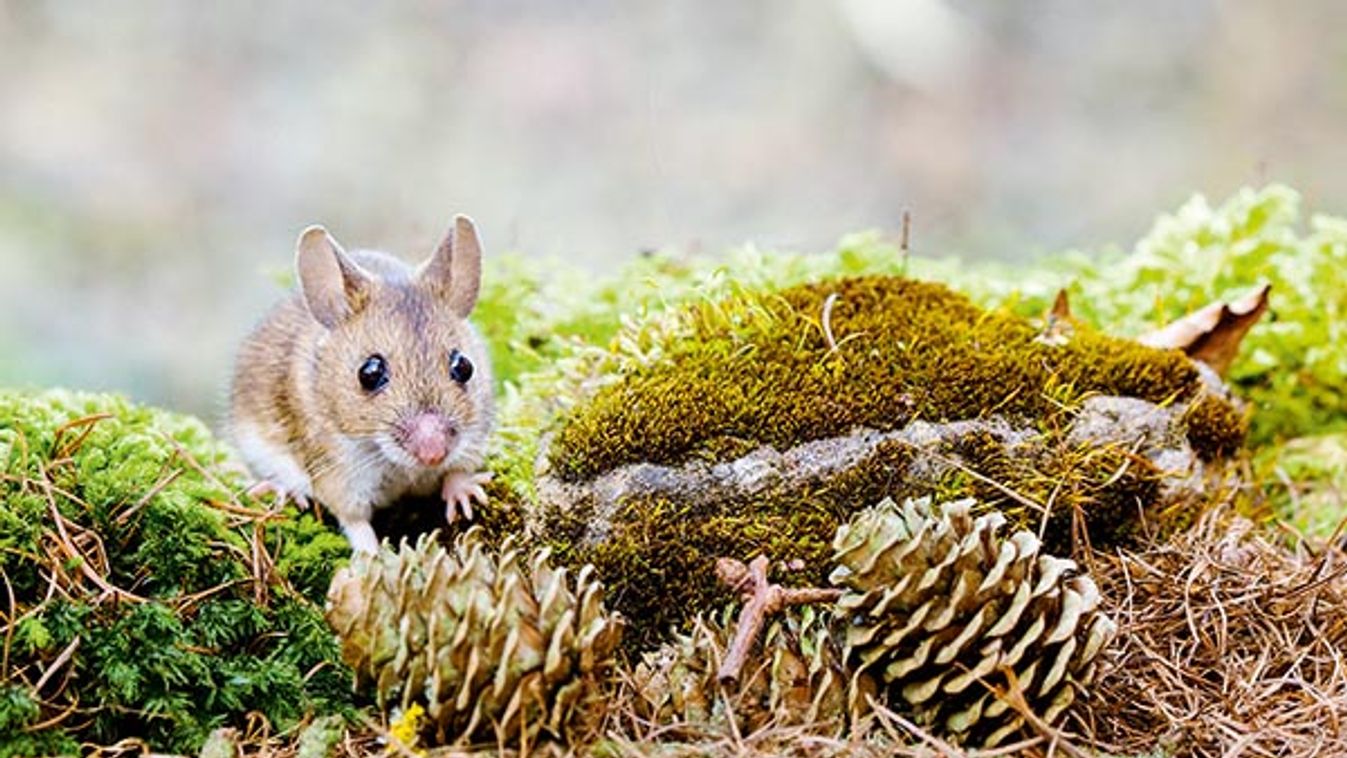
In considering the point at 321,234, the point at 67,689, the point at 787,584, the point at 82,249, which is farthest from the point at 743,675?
the point at 82,249

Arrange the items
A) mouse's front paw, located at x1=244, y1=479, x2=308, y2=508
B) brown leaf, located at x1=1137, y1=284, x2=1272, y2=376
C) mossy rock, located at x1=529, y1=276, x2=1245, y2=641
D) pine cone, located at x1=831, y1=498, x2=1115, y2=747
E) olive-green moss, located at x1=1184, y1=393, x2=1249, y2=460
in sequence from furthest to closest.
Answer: brown leaf, located at x1=1137, y1=284, x2=1272, y2=376
olive-green moss, located at x1=1184, y1=393, x2=1249, y2=460
mouse's front paw, located at x1=244, y1=479, x2=308, y2=508
mossy rock, located at x1=529, y1=276, x2=1245, y2=641
pine cone, located at x1=831, y1=498, x2=1115, y2=747

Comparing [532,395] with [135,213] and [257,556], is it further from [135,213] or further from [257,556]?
[135,213]

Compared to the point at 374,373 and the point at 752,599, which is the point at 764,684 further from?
the point at 374,373

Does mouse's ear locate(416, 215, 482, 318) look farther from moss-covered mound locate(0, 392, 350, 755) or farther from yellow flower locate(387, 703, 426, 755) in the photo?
yellow flower locate(387, 703, 426, 755)

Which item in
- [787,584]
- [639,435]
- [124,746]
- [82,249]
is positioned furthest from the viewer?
[82,249]

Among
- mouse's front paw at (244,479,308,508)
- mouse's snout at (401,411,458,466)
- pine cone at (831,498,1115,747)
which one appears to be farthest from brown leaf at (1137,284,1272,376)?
mouse's front paw at (244,479,308,508)

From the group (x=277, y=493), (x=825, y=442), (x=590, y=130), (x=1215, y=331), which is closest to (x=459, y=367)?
(x=277, y=493)
